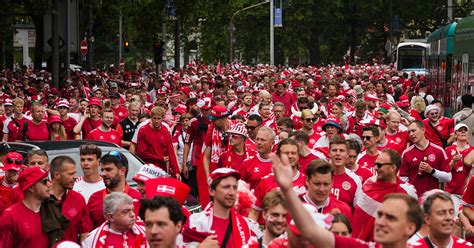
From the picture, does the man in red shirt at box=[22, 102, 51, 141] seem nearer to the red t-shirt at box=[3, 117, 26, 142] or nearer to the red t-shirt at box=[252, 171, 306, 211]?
the red t-shirt at box=[3, 117, 26, 142]

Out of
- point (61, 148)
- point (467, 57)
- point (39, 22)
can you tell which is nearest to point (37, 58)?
point (39, 22)

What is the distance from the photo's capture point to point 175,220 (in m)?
7.23

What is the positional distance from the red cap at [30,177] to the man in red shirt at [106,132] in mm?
7271

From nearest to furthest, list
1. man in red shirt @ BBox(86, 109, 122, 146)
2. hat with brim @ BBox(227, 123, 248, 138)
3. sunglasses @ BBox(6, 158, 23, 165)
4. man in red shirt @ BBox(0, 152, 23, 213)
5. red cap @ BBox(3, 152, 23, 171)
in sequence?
1. man in red shirt @ BBox(0, 152, 23, 213)
2. red cap @ BBox(3, 152, 23, 171)
3. sunglasses @ BBox(6, 158, 23, 165)
4. hat with brim @ BBox(227, 123, 248, 138)
5. man in red shirt @ BBox(86, 109, 122, 146)

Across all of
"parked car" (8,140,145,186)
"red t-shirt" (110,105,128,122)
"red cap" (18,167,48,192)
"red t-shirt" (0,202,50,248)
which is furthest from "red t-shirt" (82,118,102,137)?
"red t-shirt" (0,202,50,248)

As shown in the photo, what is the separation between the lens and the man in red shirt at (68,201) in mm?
9609

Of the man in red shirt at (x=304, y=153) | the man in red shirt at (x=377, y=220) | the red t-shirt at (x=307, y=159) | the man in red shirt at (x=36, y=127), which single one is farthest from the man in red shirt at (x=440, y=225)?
the man in red shirt at (x=36, y=127)

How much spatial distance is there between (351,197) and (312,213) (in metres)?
4.41

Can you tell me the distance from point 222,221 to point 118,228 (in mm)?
753

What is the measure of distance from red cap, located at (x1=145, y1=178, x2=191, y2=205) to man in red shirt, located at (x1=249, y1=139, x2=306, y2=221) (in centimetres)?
177

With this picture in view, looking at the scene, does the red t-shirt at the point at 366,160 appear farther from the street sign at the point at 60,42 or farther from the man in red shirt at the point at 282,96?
the street sign at the point at 60,42

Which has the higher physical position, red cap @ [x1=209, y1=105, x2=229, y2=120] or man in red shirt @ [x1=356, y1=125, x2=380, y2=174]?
red cap @ [x1=209, y1=105, x2=229, y2=120]

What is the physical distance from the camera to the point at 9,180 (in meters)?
11.3

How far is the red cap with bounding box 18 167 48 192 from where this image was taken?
9320mm
